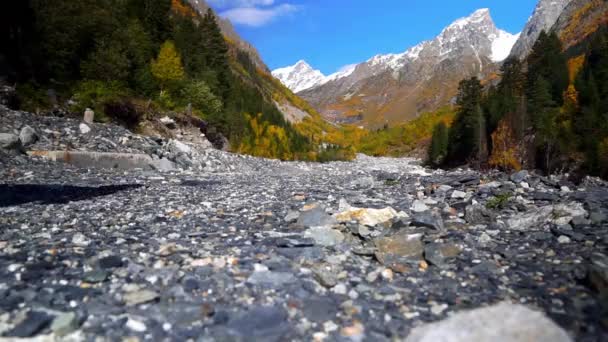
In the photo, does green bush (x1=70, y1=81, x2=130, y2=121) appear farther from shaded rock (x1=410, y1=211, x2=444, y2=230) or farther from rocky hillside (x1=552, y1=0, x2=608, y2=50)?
rocky hillside (x1=552, y1=0, x2=608, y2=50)

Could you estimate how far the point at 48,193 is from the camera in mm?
9562

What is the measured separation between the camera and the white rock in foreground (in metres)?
2.68

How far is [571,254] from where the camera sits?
4707 millimetres

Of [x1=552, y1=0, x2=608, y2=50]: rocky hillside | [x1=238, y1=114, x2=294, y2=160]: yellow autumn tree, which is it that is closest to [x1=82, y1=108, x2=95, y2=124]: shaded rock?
[x1=238, y1=114, x2=294, y2=160]: yellow autumn tree

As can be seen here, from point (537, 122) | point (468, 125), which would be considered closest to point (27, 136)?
point (537, 122)

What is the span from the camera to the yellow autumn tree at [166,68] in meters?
32.3

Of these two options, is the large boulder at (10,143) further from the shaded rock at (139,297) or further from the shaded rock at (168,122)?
the shaded rock at (168,122)

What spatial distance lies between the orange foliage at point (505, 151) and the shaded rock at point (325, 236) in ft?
101

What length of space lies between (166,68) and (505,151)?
111 feet

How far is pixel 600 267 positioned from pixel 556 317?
3.92 ft

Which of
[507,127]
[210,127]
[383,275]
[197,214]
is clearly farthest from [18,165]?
[507,127]

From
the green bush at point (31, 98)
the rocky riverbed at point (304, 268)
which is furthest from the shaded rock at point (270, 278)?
the green bush at point (31, 98)

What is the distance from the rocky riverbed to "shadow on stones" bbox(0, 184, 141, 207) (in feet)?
0.44

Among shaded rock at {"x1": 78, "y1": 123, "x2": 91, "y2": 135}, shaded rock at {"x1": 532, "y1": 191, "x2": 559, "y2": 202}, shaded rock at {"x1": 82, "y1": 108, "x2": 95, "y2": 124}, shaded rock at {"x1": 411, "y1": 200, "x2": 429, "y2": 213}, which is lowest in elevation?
shaded rock at {"x1": 411, "y1": 200, "x2": 429, "y2": 213}
